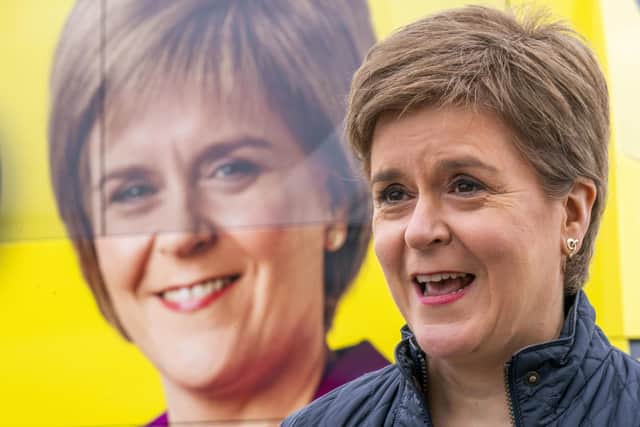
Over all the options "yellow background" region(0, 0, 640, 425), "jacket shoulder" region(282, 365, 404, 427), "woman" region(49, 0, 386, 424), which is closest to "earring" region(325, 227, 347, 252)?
"woman" region(49, 0, 386, 424)

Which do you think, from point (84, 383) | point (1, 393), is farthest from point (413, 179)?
point (1, 393)

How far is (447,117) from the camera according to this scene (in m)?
1.46

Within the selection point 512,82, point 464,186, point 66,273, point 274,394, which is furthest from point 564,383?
point 66,273

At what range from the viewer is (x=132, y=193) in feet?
11.9

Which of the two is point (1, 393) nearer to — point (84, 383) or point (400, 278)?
point (84, 383)

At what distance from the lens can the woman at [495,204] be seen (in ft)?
4.72

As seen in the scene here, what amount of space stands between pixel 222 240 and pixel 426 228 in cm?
216

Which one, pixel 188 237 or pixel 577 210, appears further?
pixel 188 237

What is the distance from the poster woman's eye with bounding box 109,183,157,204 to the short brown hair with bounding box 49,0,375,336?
150mm

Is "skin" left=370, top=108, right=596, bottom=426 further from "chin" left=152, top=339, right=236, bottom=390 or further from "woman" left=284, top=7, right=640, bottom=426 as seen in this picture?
"chin" left=152, top=339, right=236, bottom=390

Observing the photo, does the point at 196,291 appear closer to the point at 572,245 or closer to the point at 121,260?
the point at 121,260

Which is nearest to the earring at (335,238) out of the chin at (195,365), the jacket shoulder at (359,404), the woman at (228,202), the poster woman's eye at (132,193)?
the woman at (228,202)

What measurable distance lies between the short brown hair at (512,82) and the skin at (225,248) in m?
1.99

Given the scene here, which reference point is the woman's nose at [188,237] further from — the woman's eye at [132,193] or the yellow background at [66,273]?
the yellow background at [66,273]
